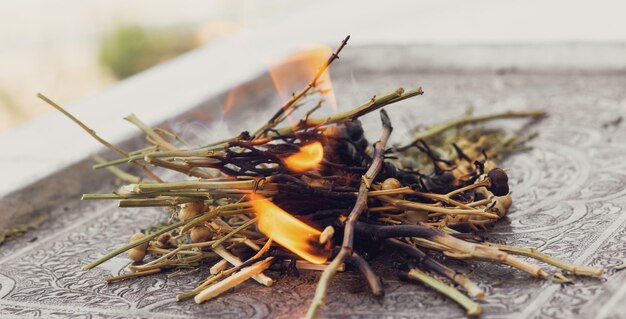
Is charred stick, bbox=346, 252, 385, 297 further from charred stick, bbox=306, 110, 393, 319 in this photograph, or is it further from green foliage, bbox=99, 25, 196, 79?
green foliage, bbox=99, 25, 196, 79

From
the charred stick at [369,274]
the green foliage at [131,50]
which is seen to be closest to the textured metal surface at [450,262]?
the charred stick at [369,274]

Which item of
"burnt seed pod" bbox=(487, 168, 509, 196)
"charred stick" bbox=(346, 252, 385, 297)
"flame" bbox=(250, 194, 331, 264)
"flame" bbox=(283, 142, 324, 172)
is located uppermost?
"flame" bbox=(283, 142, 324, 172)

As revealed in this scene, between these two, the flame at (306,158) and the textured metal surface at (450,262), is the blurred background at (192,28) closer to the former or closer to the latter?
the textured metal surface at (450,262)

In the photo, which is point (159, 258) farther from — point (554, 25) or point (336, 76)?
point (554, 25)

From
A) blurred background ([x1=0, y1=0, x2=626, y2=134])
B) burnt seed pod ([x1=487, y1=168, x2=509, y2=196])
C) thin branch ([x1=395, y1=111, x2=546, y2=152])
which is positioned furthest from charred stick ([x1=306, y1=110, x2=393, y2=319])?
blurred background ([x1=0, y1=0, x2=626, y2=134])

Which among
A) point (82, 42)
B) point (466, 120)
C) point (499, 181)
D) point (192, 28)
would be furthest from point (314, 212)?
point (192, 28)
